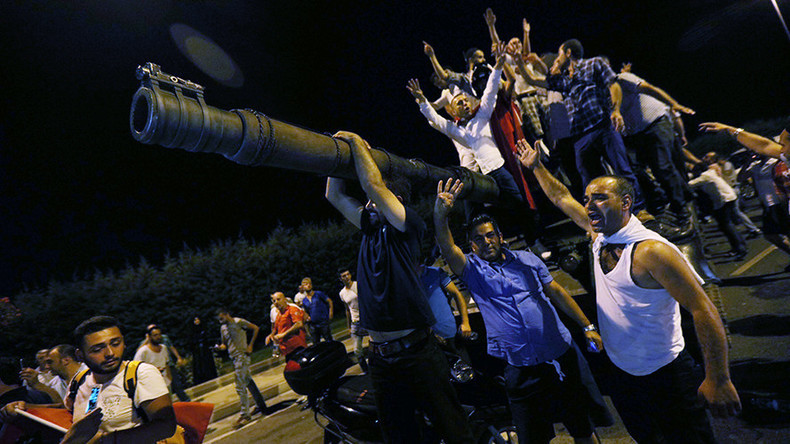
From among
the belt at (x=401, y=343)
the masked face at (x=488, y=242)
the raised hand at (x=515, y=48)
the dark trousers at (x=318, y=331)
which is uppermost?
the raised hand at (x=515, y=48)

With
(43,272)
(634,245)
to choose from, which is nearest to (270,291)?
(43,272)

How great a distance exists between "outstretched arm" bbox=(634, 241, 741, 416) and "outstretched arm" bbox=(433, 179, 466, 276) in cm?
124

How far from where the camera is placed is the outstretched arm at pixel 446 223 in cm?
279

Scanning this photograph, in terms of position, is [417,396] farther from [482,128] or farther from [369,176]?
[482,128]

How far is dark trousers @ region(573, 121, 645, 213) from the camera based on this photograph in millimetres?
4863

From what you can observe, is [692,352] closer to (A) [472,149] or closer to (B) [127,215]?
(A) [472,149]

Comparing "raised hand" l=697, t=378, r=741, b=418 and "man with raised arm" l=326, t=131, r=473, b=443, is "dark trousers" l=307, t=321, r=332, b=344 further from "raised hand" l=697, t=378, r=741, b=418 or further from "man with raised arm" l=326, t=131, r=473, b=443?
"raised hand" l=697, t=378, r=741, b=418

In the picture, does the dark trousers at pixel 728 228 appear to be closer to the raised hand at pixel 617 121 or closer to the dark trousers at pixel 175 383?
the raised hand at pixel 617 121

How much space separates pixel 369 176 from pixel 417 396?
139 cm

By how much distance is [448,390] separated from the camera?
8.18 feet

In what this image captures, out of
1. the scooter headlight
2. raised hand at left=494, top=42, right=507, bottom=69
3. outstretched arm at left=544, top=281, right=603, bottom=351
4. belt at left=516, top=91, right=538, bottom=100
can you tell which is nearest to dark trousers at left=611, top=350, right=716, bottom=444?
outstretched arm at left=544, top=281, right=603, bottom=351

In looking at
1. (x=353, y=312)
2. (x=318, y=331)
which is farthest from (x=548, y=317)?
(x=318, y=331)

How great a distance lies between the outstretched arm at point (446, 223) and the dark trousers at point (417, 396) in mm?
682

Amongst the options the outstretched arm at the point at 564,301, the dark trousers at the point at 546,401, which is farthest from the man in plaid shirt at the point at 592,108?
the dark trousers at the point at 546,401
